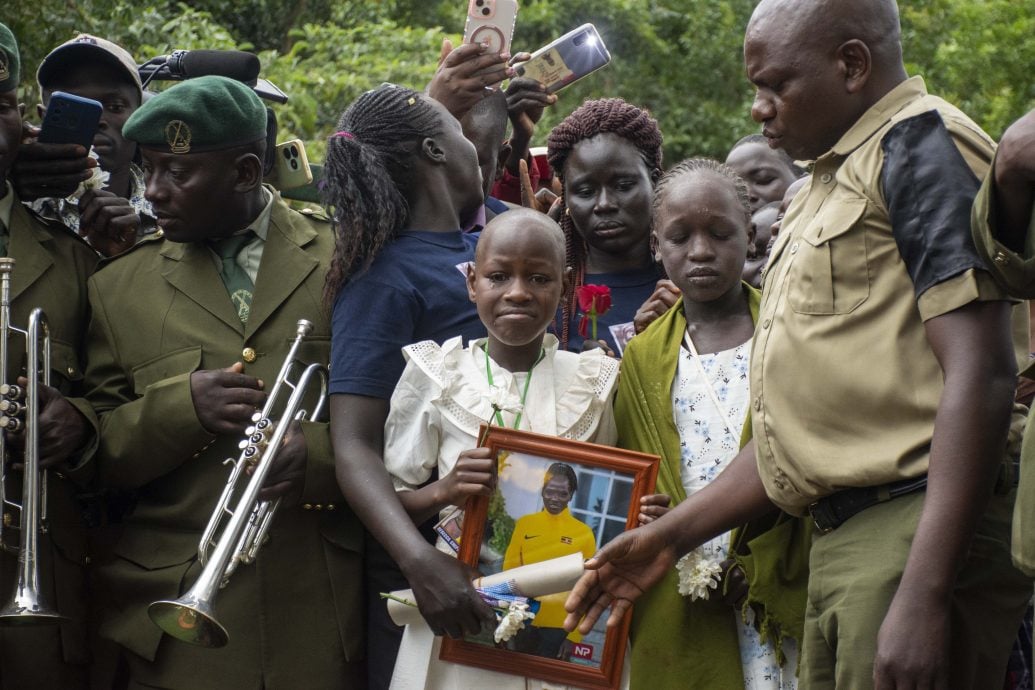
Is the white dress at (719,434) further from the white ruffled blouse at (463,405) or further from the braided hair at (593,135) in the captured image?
the braided hair at (593,135)

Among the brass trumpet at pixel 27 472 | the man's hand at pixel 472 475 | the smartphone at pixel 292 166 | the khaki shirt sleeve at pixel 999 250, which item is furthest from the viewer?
the smartphone at pixel 292 166

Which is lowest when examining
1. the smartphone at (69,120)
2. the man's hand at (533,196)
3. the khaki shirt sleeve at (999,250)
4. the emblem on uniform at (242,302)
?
the man's hand at (533,196)

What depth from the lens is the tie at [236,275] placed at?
443cm

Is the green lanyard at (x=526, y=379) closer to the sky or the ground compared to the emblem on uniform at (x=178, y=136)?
closer to the ground

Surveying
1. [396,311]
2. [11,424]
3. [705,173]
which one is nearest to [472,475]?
[396,311]

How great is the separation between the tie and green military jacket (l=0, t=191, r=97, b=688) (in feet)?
1.66

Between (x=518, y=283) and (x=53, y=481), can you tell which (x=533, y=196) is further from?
(x=53, y=481)

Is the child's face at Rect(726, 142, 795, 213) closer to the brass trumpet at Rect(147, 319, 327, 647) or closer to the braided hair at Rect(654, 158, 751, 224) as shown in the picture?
the braided hair at Rect(654, 158, 751, 224)

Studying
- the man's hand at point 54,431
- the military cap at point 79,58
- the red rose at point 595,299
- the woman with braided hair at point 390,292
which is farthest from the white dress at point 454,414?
the military cap at point 79,58

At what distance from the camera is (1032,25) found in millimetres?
15812

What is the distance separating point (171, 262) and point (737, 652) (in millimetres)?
2238

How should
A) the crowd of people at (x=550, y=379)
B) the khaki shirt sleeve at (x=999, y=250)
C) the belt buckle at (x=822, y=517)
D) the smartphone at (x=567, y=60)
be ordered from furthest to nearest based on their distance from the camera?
1. the smartphone at (x=567, y=60)
2. the belt buckle at (x=822, y=517)
3. the crowd of people at (x=550, y=379)
4. the khaki shirt sleeve at (x=999, y=250)

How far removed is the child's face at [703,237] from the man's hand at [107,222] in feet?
6.36

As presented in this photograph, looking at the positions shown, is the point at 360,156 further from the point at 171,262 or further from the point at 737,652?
the point at 737,652
